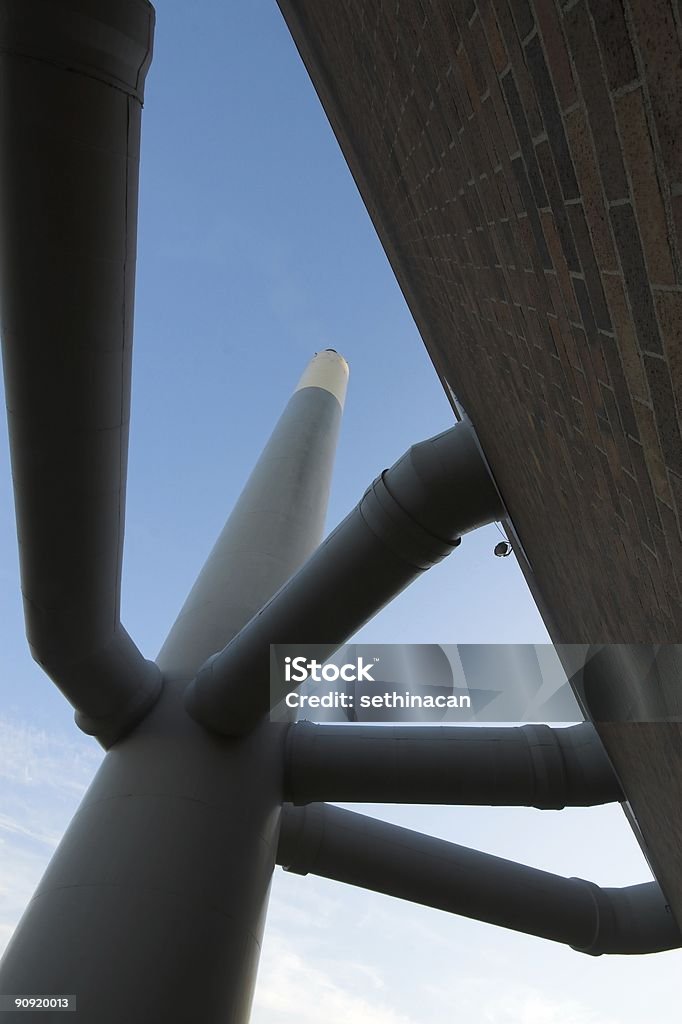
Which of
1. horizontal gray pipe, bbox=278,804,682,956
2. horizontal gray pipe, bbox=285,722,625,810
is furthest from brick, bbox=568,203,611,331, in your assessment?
horizontal gray pipe, bbox=278,804,682,956

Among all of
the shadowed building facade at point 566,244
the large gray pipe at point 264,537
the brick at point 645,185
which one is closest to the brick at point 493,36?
the shadowed building facade at point 566,244

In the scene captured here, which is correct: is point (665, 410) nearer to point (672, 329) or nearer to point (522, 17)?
point (672, 329)

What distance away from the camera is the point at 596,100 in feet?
3.71

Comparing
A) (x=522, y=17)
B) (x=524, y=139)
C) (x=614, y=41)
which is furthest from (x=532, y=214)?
(x=614, y=41)

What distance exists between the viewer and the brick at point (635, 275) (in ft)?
3.79

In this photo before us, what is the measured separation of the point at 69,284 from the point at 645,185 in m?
2.89

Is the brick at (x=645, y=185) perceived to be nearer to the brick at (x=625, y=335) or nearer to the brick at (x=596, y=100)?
the brick at (x=596, y=100)

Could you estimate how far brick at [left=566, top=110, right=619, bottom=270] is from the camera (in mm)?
1212

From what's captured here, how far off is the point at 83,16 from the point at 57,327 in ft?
4.26

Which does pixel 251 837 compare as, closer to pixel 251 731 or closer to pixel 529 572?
pixel 251 731

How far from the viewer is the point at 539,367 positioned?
216cm

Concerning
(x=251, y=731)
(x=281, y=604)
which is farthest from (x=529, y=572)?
(x=251, y=731)

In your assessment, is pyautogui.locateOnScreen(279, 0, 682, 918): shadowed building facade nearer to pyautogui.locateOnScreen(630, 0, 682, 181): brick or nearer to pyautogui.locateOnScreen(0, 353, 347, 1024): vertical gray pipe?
pyautogui.locateOnScreen(630, 0, 682, 181): brick

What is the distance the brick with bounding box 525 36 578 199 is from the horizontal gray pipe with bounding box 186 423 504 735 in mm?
3616
